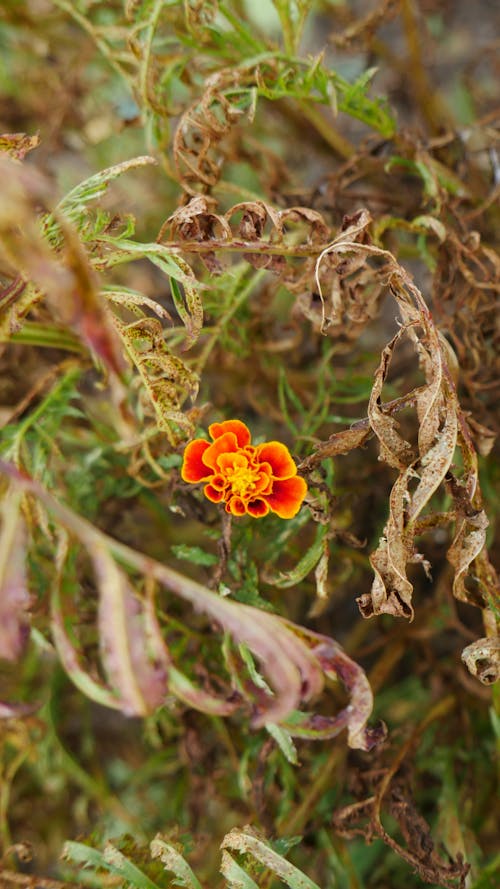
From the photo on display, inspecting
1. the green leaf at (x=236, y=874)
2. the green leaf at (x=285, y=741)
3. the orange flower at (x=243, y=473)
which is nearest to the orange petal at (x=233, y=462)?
the orange flower at (x=243, y=473)

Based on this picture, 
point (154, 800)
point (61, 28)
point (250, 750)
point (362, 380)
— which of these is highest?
point (61, 28)

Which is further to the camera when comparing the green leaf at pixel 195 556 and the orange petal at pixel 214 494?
the green leaf at pixel 195 556

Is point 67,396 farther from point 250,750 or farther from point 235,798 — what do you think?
point 235,798

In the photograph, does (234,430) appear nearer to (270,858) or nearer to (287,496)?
(287,496)

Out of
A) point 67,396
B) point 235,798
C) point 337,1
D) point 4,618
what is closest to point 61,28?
point 337,1

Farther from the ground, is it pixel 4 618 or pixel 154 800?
pixel 4 618

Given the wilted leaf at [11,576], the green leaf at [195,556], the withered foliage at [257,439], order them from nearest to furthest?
the wilted leaf at [11,576], the withered foliage at [257,439], the green leaf at [195,556]

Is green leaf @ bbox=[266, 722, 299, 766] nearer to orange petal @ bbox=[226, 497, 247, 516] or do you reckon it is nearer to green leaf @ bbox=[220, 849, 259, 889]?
green leaf @ bbox=[220, 849, 259, 889]

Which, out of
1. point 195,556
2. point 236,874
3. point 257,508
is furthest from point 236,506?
point 236,874

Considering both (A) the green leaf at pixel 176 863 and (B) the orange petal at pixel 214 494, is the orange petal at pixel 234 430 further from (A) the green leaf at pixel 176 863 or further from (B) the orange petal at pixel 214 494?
(A) the green leaf at pixel 176 863
